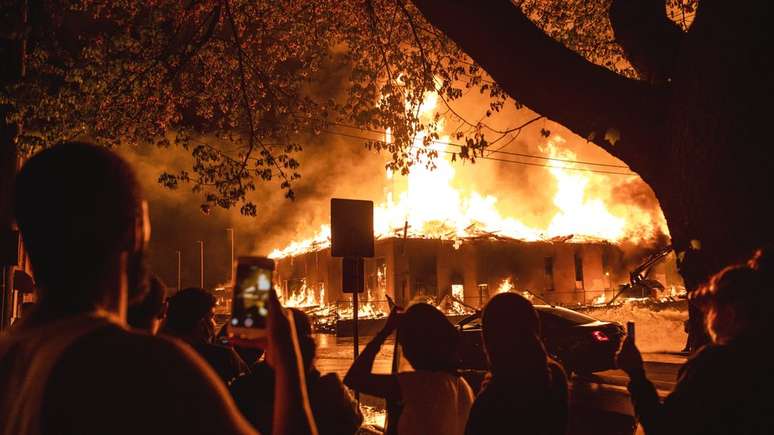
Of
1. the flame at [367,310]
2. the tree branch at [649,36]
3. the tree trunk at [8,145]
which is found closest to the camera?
the tree branch at [649,36]

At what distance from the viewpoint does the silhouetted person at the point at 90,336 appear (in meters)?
1.10

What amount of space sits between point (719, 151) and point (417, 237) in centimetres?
3397

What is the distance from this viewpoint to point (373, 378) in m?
3.47

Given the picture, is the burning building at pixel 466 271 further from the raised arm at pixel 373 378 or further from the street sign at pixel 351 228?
the raised arm at pixel 373 378

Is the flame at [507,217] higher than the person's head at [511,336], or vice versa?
the flame at [507,217]

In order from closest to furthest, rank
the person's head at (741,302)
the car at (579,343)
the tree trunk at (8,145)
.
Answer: the person's head at (741,302) < the tree trunk at (8,145) < the car at (579,343)

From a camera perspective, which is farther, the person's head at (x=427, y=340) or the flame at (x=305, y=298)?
the flame at (x=305, y=298)

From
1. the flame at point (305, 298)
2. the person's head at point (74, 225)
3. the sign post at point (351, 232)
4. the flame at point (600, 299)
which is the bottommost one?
the flame at point (600, 299)

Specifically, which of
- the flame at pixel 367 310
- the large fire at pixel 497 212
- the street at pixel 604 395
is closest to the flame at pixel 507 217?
the large fire at pixel 497 212

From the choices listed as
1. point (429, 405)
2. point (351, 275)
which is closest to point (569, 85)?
point (429, 405)

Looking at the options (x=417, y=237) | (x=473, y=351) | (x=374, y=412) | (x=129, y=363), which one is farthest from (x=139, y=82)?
(x=417, y=237)

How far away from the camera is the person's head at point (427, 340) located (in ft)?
11.2

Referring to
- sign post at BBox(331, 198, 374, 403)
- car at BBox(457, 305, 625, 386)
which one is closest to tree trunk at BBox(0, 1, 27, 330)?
sign post at BBox(331, 198, 374, 403)

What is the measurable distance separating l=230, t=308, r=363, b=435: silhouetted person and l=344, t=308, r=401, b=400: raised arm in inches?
4.5
